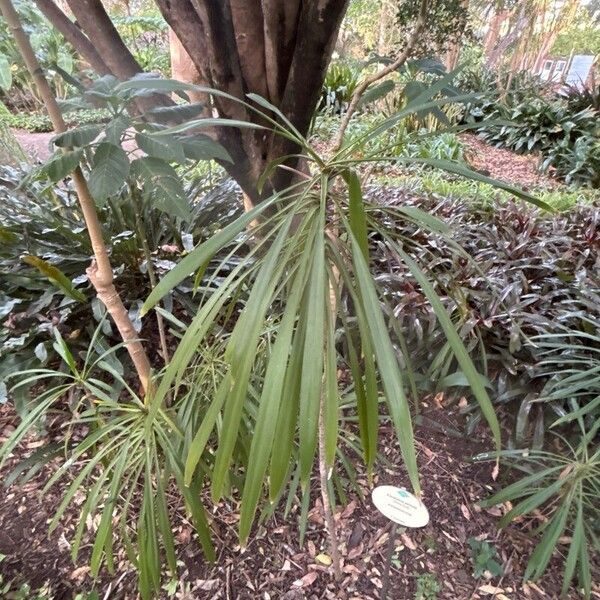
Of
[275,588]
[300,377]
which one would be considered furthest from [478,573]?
[300,377]

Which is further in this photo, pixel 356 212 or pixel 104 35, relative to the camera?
pixel 104 35

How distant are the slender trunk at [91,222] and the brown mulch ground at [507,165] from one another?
4090 millimetres

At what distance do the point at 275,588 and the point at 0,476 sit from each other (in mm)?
921

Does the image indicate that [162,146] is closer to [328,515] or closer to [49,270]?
[49,270]

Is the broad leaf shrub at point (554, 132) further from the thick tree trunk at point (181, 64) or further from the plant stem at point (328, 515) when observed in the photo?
the plant stem at point (328, 515)

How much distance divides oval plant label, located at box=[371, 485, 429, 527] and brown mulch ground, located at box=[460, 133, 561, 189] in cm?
409

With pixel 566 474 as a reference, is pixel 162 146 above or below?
above

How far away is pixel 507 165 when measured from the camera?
4.84 metres

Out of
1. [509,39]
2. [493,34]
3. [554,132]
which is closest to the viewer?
[554,132]

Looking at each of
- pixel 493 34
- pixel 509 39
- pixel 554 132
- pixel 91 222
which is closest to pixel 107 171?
pixel 91 222

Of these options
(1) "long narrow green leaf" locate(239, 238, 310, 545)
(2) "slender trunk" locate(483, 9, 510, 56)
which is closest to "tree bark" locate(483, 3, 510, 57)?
(2) "slender trunk" locate(483, 9, 510, 56)

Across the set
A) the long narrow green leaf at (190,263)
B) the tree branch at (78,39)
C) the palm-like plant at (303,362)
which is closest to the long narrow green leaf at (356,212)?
the palm-like plant at (303,362)

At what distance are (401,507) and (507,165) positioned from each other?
5024mm

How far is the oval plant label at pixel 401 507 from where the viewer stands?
0.70 metres
